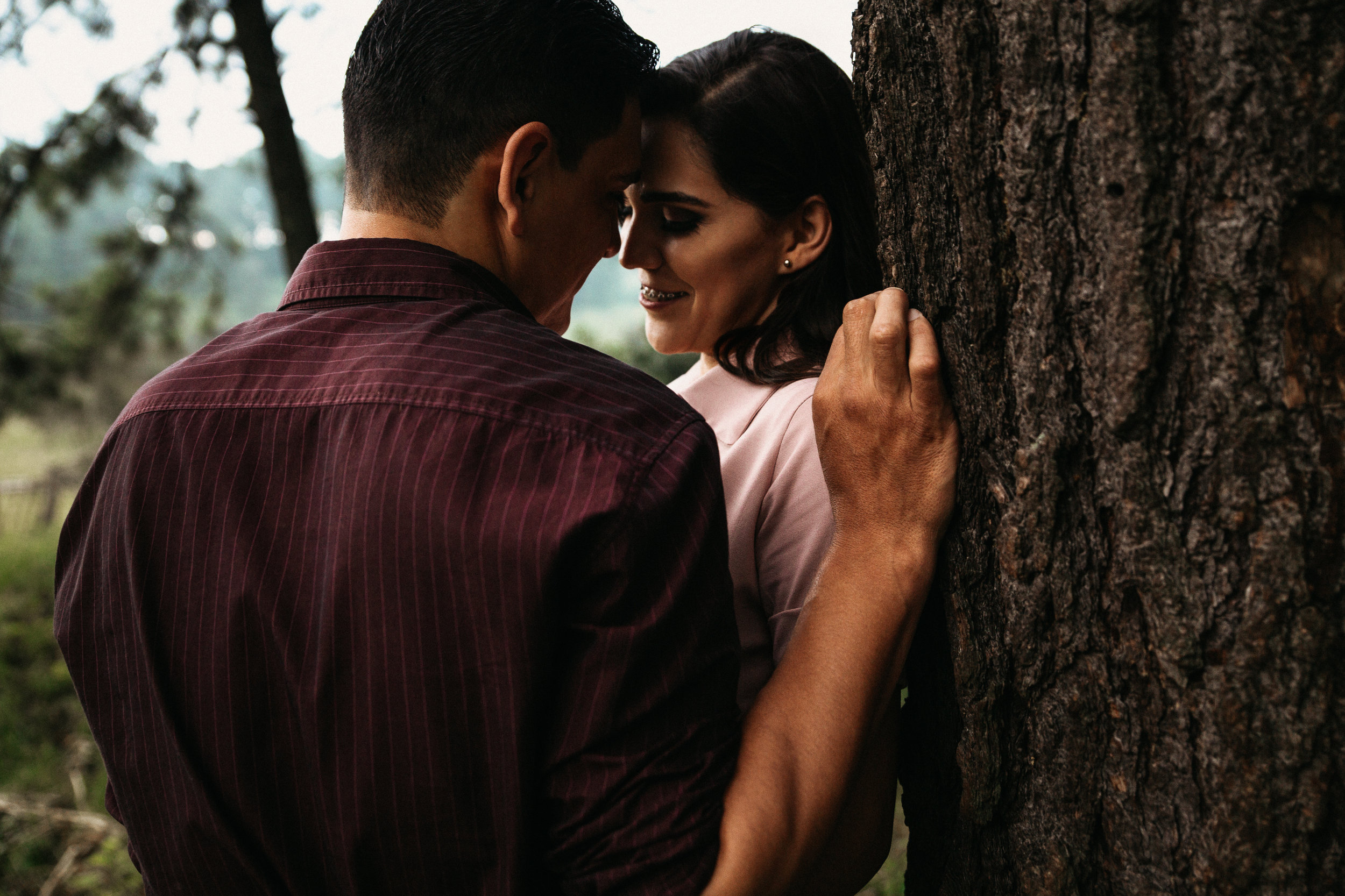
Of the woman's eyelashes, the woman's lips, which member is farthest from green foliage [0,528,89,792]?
the woman's eyelashes

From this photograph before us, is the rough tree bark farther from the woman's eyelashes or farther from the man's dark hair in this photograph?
the woman's eyelashes

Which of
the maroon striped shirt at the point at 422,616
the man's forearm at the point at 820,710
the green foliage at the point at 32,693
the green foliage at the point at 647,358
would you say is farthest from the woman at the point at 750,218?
the green foliage at the point at 32,693

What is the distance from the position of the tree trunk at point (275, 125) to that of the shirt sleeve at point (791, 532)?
329cm

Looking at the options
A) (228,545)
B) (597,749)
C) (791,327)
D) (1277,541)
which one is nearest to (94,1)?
(791,327)

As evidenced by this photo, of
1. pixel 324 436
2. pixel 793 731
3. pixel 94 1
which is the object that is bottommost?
pixel 793 731

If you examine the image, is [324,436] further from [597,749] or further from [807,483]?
[807,483]

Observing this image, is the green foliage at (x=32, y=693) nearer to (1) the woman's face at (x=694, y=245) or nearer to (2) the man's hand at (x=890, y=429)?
(1) the woman's face at (x=694, y=245)

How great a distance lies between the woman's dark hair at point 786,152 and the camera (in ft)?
6.88

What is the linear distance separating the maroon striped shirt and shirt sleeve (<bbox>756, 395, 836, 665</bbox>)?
Result: 39 centimetres

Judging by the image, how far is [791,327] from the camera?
214 centimetres

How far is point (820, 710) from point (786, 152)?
132 cm

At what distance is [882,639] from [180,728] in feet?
3.13

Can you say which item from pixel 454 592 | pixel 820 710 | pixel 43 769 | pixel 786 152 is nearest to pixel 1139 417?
pixel 820 710

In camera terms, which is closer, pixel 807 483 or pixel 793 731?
pixel 793 731
